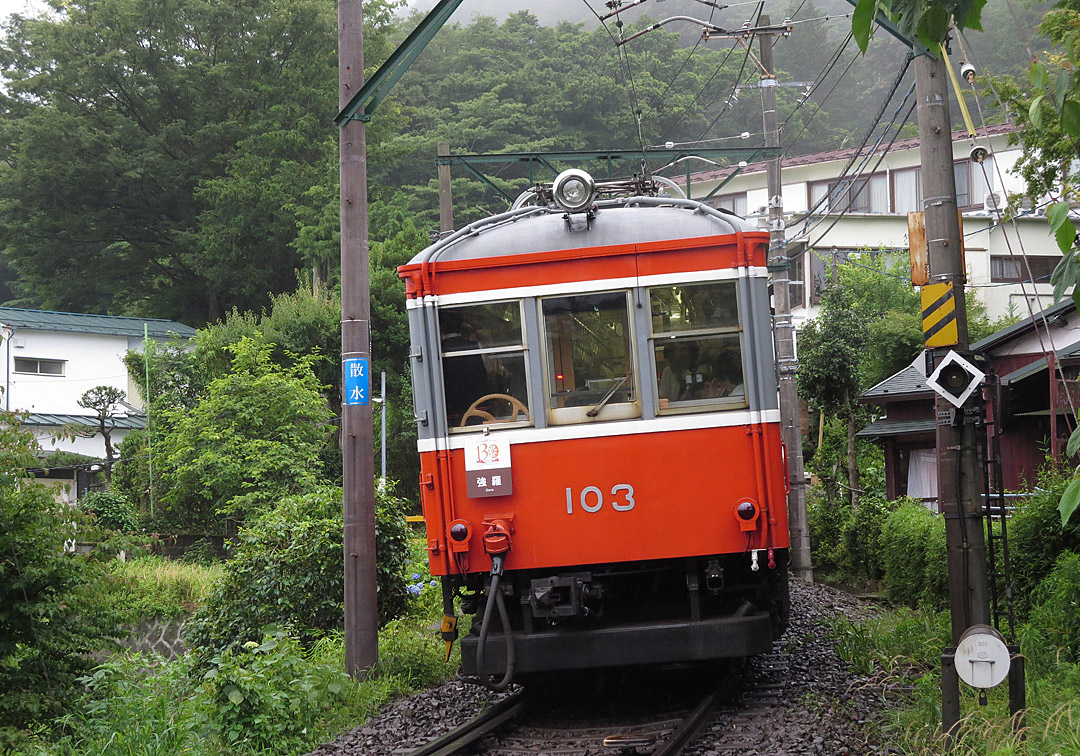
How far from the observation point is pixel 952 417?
20.6 feet

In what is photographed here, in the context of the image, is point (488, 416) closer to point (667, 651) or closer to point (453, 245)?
point (453, 245)

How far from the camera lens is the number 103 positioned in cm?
671

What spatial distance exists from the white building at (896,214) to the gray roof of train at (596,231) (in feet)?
59.7

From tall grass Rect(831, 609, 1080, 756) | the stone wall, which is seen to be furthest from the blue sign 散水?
the stone wall

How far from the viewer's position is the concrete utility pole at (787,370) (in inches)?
536

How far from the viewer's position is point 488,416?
690cm

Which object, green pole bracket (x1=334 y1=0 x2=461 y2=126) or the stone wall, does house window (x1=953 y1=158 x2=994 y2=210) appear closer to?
the stone wall

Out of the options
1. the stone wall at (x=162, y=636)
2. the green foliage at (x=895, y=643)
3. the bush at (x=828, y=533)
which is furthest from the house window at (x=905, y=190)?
the green foliage at (x=895, y=643)

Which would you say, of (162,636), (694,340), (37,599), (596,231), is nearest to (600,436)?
(694,340)

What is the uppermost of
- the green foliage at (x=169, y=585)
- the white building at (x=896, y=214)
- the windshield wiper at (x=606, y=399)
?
the white building at (x=896, y=214)

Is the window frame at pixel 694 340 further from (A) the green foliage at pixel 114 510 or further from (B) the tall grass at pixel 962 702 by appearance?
(A) the green foliage at pixel 114 510

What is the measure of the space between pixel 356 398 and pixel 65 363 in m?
26.7

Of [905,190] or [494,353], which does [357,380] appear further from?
[905,190]

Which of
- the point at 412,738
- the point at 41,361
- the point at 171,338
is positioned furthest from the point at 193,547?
the point at 412,738
